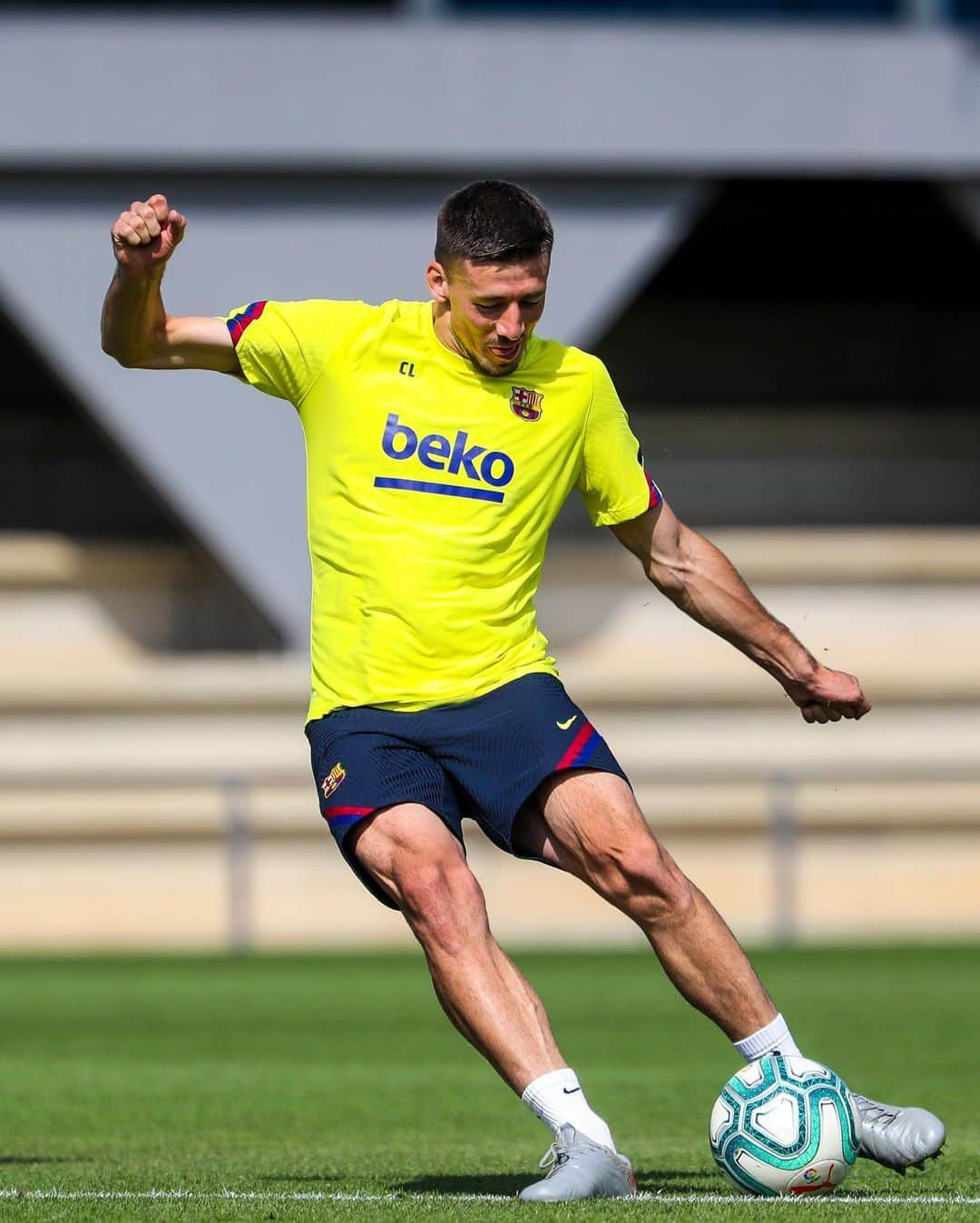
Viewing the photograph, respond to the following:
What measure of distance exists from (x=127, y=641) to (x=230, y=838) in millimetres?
2371

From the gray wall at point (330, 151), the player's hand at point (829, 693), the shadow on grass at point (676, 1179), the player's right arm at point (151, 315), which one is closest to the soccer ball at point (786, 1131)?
the shadow on grass at point (676, 1179)

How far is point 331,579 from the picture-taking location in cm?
514

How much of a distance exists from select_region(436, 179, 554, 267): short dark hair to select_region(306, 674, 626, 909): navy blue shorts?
989mm

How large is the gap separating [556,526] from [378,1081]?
11.0m

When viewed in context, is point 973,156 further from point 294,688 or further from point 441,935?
point 441,935

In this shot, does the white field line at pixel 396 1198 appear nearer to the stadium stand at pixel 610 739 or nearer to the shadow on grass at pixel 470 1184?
the shadow on grass at pixel 470 1184

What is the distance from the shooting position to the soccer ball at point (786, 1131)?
4859mm

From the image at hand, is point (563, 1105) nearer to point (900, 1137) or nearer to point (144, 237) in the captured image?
point (900, 1137)

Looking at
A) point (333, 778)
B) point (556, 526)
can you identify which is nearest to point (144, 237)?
point (333, 778)

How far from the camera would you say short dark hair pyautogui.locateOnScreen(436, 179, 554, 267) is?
4926 millimetres

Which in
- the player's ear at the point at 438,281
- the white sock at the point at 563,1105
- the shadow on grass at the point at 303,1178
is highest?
the player's ear at the point at 438,281

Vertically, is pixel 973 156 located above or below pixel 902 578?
above

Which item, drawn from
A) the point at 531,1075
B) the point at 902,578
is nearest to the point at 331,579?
the point at 531,1075

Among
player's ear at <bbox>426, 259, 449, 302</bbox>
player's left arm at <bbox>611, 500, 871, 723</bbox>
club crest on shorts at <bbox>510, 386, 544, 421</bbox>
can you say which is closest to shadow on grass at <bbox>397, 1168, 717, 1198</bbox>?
player's left arm at <bbox>611, 500, 871, 723</bbox>
